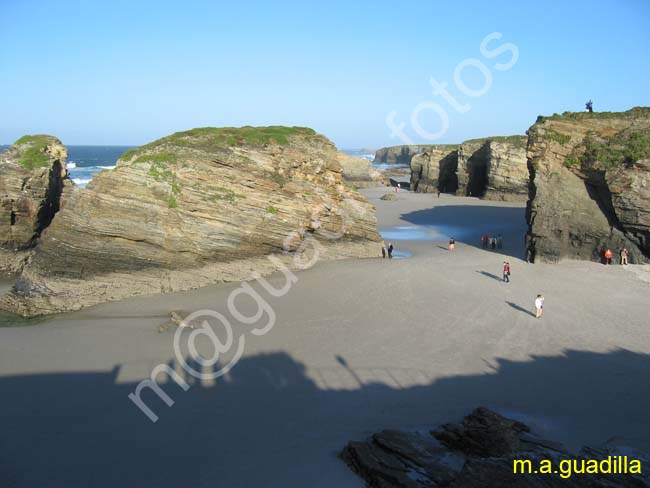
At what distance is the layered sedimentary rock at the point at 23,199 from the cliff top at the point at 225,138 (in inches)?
232

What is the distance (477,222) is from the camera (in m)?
38.9

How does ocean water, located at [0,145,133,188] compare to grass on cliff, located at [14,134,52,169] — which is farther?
ocean water, located at [0,145,133,188]

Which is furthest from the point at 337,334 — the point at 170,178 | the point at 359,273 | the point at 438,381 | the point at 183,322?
the point at 170,178

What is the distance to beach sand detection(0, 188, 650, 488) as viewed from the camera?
30.2ft

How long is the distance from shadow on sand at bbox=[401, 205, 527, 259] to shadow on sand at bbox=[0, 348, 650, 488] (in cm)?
1449

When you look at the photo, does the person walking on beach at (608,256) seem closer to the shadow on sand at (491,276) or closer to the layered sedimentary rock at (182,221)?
the shadow on sand at (491,276)

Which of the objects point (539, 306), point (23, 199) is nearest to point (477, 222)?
point (539, 306)

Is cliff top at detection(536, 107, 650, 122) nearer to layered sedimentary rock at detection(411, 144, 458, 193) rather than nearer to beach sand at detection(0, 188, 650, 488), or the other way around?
beach sand at detection(0, 188, 650, 488)

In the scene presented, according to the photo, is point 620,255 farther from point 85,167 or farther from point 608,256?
point 85,167

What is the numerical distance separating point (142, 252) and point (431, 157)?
5194 cm

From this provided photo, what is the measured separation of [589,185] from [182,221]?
19325 millimetres

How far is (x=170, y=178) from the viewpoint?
64.4 ft

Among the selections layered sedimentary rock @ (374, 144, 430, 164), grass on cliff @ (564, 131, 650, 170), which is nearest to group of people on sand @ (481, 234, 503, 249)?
grass on cliff @ (564, 131, 650, 170)

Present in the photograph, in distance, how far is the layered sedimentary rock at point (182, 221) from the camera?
1859 centimetres
